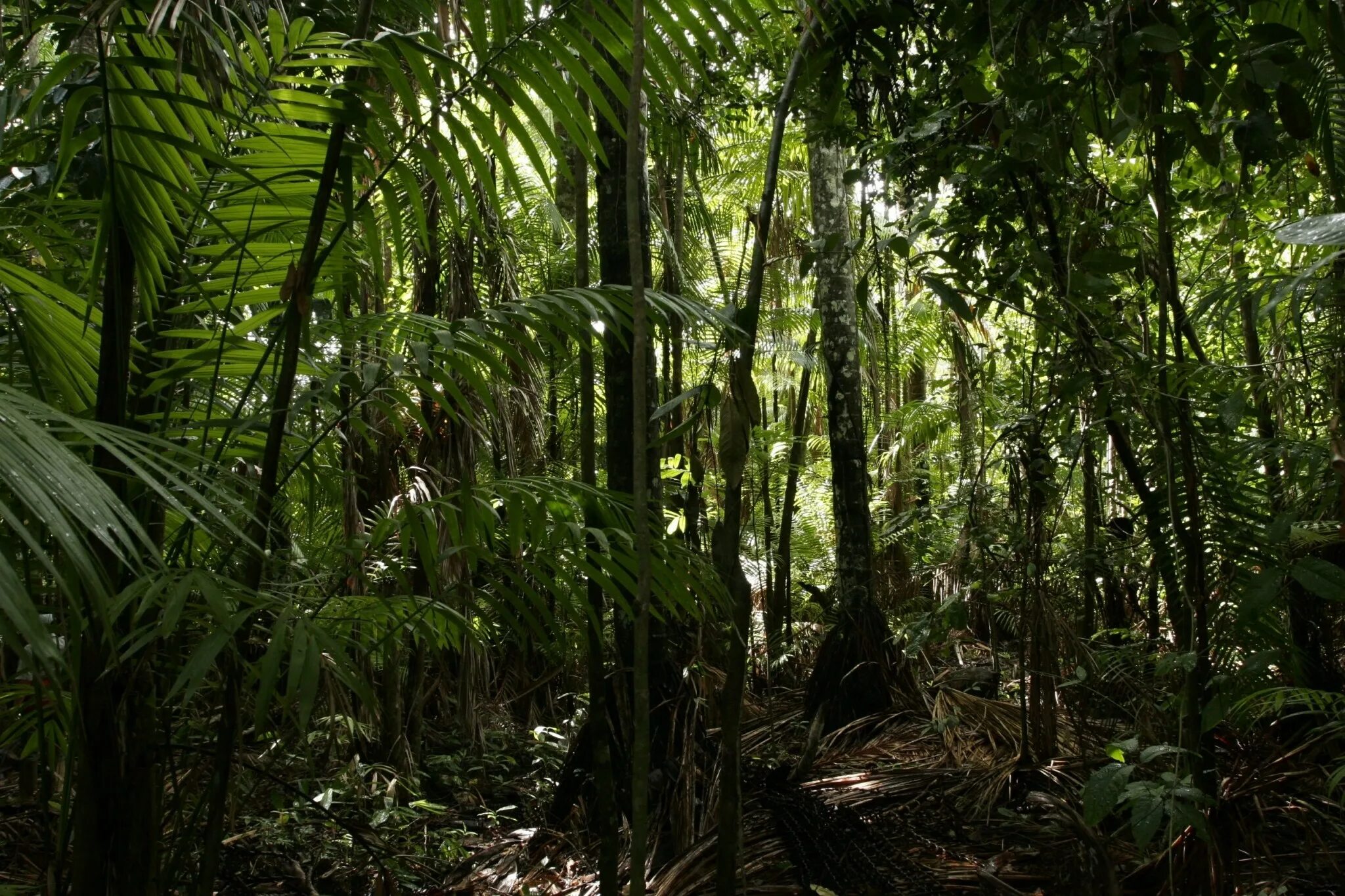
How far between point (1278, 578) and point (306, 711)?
172 cm

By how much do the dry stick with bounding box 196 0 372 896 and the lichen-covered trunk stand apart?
2896 millimetres

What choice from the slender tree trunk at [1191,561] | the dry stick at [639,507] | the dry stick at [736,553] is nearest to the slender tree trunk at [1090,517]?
the slender tree trunk at [1191,561]

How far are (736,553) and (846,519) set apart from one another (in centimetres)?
329

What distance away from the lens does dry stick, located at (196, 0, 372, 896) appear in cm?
151

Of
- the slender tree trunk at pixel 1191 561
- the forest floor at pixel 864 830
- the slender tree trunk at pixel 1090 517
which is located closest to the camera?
the slender tree trunk at pixel 1191 561

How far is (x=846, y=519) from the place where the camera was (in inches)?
202

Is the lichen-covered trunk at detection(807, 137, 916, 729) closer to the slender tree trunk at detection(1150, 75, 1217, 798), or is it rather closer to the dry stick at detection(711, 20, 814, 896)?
the slender tree trunk at detection(1150, 75, 1217, 798)

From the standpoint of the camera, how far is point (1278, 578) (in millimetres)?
1804

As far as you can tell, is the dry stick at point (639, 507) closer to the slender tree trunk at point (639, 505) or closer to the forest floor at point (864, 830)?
the slender tree trunk at point (639, 505)

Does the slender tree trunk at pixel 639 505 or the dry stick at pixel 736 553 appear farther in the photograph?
the dry stick at pixel 736 553

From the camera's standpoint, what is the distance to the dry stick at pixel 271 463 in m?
1.51

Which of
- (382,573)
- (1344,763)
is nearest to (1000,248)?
(1344,763)

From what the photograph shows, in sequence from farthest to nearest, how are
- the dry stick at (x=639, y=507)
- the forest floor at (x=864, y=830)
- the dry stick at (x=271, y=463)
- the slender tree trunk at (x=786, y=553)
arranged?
the slender tree trunk at (x=786, y=553) < the forest floor at (x=864, y=830) < the dry stick at (x=271, y=463) < the dry stick at (x=639, y=507)

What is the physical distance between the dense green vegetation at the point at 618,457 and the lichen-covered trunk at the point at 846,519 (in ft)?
0.83
